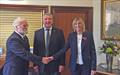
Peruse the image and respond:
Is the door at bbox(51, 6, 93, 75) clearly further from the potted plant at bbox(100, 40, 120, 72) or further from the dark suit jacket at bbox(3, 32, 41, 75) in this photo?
the dark suit jacket at bbox(3, 32, 41, 75)

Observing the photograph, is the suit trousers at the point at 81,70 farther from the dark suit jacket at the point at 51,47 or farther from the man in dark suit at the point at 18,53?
the man in dark suit at the point at 18,53

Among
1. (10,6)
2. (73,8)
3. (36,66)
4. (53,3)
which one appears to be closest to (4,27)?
(10,6)

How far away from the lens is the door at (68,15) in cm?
567

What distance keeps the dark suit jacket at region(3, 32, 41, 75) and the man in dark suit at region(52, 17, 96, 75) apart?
500mm

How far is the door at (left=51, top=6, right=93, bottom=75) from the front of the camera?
5.67 m

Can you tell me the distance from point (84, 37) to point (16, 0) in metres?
2.07

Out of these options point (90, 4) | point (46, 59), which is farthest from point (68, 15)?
point (46, 59)

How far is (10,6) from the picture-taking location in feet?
17.7

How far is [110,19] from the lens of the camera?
4.93 meters

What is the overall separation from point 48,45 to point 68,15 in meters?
2.01

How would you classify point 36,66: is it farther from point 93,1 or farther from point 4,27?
point 93,1

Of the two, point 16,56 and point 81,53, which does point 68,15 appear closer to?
point 81,53

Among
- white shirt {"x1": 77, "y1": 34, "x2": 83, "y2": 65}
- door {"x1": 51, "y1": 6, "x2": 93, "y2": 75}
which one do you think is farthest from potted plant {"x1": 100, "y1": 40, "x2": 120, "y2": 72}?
door {"x1": 51, "y1": 6, "x2": 93, "y2": 75}

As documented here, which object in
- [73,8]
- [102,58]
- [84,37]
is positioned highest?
[73,8]
